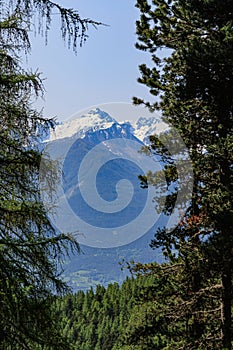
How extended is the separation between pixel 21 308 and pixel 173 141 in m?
7.67

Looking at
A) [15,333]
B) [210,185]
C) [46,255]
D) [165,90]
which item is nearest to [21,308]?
[15,333]

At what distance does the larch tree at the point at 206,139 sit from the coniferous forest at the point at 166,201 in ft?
0.08

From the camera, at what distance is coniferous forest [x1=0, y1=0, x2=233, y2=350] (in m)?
5.27

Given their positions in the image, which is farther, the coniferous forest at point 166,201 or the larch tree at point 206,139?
the larch tree at point 206,139

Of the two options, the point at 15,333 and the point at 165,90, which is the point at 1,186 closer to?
the point at 15,333

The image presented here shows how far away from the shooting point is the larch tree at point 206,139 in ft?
30.0

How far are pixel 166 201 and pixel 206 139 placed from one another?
106 inches

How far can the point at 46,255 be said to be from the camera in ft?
18.3

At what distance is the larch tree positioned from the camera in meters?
9.16

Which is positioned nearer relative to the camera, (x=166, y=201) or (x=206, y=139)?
(x=206, y=139)

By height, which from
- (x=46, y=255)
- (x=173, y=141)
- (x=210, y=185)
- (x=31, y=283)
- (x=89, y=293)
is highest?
(x=89, y=293)

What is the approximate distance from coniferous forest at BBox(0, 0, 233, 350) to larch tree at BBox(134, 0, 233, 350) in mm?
25

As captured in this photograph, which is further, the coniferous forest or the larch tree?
the larch tree

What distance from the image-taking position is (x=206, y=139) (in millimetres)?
10023
